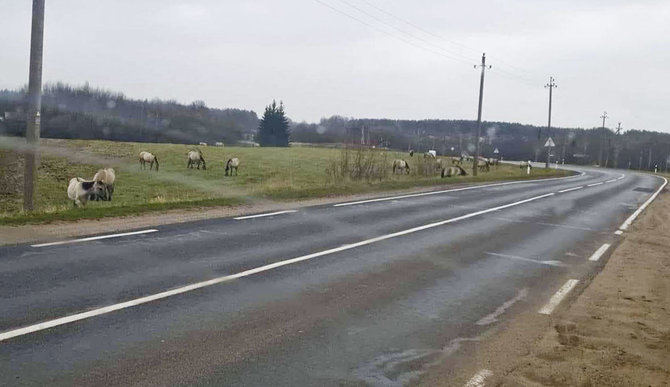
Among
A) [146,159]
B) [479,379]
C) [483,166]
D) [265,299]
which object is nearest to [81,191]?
[265,299]

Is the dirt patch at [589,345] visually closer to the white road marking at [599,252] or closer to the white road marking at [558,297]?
the white road marking at [558,297]

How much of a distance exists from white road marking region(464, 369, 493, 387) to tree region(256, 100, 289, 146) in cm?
8325

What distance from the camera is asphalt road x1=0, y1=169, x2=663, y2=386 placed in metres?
5.30

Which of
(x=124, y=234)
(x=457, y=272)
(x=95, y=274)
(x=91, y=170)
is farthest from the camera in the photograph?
(x=91, y=170)

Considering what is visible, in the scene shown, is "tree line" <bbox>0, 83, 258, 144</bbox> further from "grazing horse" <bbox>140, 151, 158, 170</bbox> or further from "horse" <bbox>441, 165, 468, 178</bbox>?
"horse" <bbox>441, 165, 468, 178</bbox>

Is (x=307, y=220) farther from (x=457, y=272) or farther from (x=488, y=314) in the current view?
(x=488, y=314)

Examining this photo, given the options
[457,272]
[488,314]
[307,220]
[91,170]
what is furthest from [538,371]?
[91,170]

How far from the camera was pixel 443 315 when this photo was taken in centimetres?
743

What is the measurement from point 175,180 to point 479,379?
33.7 meters

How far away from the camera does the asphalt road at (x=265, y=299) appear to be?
5.30 meters

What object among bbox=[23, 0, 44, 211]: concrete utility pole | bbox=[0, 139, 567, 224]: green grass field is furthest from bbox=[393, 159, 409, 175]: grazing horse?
bbox=[23, 0, 44, 211]: concrete utility pole

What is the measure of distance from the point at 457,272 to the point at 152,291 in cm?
484

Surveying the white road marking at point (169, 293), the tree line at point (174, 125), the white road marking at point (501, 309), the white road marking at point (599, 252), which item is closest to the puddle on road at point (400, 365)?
the white road marking at point (501, 309)

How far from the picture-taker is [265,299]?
300 inches
